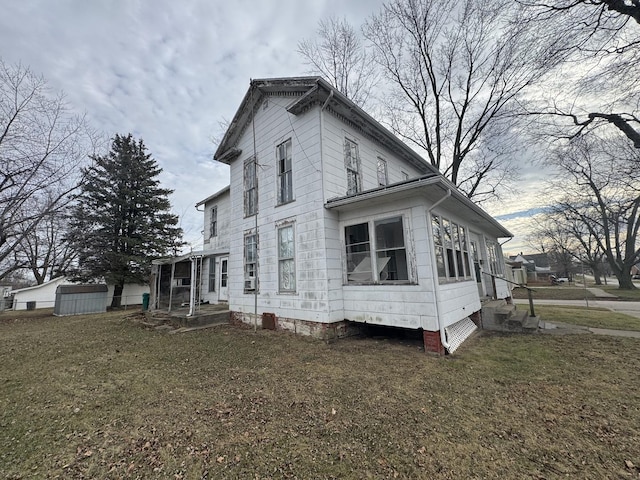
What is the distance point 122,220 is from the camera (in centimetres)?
1822

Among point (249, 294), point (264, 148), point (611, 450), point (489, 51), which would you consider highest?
point (489, 51)

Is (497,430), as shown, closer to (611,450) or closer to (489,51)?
(611,450)

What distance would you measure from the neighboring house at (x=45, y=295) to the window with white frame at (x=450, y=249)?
2238cm

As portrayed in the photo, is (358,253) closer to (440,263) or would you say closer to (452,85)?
(440,263)

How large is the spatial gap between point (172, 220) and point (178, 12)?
15025mm

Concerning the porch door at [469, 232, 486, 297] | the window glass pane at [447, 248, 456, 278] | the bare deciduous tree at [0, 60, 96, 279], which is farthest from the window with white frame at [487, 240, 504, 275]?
the bare deciduous tree at [0, 60, 96, 279]

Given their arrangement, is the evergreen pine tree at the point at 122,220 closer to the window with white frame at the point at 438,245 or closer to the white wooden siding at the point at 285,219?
the white wooden siding at the point at 285,219

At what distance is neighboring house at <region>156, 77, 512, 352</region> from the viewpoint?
5.83 meters

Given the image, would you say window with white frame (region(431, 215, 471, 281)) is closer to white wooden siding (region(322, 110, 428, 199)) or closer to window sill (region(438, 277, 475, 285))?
window sill (region(438, 277, 475, 285))

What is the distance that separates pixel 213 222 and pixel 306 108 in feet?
29.9

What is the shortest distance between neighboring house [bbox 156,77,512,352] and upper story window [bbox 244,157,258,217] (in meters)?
0.04

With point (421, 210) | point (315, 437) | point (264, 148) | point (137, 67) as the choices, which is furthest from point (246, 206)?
point (315, 437)

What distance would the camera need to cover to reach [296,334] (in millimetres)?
7199

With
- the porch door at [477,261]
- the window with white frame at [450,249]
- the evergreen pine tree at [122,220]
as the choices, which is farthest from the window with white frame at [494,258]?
the evergreen pine tree at [122,220]
